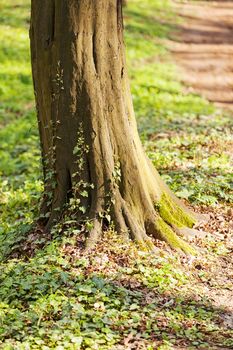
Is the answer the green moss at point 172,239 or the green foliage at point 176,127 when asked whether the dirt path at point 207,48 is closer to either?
the green foliage at point 176,127

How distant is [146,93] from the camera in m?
16.0

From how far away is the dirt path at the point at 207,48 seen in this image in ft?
56.4

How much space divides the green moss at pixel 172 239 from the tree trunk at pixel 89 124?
1 centimetres

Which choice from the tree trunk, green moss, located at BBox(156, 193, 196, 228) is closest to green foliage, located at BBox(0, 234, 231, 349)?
the tree trunk

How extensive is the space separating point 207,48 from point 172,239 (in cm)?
1587

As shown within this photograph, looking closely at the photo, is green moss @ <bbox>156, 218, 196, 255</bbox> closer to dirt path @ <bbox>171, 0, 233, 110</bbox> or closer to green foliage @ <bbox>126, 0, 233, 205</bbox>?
green foliage @ <bbox>126, 0, 233, 205</bbox>

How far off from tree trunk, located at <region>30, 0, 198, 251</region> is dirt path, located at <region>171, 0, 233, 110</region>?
349 inches

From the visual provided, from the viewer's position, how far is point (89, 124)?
6512 millimetres

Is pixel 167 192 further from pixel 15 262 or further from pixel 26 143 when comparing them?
pixel 26 143

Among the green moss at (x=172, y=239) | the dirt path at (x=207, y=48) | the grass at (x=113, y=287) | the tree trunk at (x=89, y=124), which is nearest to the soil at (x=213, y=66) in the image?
the dirt path at (x=207, y=48)

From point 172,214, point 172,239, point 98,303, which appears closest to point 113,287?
point 98,303

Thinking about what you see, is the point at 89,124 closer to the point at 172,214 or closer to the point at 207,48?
the point at 172,214

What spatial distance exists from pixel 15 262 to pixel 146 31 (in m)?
17.1

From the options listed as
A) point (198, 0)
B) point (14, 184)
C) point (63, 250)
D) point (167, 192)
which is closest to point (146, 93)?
point (14, 184)
